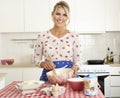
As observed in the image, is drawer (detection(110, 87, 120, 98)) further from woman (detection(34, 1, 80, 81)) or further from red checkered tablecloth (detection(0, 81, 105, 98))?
red checkered tablecloth (detection(0, 81, 105, 98))

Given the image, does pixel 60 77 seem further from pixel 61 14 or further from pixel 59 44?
pixel 61 14

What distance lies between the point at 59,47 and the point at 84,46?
2296 mm

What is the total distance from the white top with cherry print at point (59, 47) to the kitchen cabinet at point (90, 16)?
1877mm

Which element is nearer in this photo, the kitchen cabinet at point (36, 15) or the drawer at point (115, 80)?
the drawer at point (115, 80)

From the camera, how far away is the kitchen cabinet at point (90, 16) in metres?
3.91

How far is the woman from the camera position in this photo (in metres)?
2.00

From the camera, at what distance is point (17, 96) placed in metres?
1.48

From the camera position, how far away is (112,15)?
3938 millimetres

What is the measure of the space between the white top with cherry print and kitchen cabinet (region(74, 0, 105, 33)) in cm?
188

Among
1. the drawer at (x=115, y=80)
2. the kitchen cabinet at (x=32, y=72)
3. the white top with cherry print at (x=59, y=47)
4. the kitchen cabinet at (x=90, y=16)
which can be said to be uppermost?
the kitchen cabinet at (x=90, y=16)

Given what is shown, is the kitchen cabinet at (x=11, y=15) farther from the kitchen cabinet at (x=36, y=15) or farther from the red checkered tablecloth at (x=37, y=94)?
the red checkered tablecloth at (x=37, y=94)

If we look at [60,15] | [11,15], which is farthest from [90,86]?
[11,15]

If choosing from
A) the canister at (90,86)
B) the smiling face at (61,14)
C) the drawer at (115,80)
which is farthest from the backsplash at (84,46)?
the canister at (90,86)

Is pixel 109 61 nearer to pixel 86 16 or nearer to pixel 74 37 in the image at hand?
pixel 86 16
